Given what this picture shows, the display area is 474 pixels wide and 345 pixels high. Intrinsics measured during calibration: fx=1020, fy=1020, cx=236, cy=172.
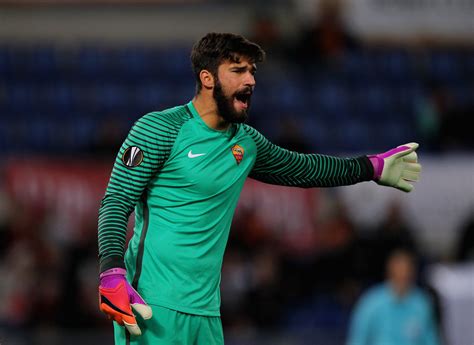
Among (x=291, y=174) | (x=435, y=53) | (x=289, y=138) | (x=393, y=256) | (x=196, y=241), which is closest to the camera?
(x=196, y=241)

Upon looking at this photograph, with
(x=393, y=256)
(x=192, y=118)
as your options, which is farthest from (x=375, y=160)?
(x=393, y=256)

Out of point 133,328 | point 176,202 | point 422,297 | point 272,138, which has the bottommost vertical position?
point 422,297

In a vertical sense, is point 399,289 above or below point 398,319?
above

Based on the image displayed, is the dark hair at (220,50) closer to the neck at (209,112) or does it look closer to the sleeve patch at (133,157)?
the neck at (209,112)

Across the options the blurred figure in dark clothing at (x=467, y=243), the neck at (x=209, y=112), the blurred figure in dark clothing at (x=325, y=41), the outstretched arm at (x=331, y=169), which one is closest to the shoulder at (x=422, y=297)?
the outstretched arm at (x=331, y=169)

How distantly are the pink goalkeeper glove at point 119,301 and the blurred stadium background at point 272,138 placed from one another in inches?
155

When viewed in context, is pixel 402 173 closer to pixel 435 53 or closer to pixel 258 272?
pixel 258 272

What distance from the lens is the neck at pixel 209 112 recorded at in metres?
3.88

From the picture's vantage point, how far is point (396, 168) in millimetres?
4324

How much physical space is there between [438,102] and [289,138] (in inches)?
90.1

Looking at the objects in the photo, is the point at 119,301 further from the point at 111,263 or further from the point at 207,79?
the point at 207,79

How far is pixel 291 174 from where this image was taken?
4227mm

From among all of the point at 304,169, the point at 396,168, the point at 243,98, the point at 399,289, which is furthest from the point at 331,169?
the point at 399,289

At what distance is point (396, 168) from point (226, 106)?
90 cm
